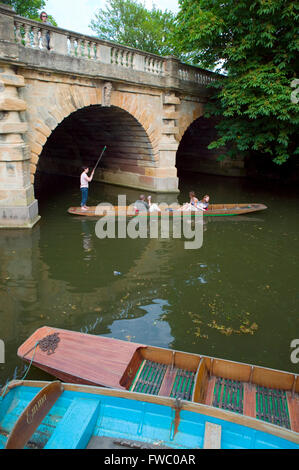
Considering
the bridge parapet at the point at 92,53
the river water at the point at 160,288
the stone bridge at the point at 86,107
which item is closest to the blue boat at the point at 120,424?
the river water at the point at 160,288

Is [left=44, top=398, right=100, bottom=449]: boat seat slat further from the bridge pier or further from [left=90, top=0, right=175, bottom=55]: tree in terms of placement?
[left=90, top=0, right=175, bottom=55]: tree

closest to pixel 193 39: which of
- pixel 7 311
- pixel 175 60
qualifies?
pixel 175 60

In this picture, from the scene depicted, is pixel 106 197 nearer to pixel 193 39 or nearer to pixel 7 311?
pixel 193 39

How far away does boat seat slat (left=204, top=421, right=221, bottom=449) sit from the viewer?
119 inches

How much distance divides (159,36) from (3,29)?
2198 cm

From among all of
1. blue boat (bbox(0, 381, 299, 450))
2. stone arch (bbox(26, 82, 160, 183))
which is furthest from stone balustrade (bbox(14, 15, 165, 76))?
blue boat (bbox(0, 381, 299, 450))

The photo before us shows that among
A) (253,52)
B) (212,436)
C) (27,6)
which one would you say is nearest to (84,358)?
(212,436)

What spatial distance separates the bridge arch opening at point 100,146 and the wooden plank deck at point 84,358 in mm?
10408

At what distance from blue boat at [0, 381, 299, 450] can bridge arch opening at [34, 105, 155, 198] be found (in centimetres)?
1154

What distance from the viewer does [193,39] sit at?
43.1 feet

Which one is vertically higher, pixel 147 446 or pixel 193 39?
pixel 193 39

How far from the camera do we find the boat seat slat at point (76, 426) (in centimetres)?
296

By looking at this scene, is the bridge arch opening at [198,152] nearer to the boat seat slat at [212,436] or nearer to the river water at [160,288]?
the river water at [160,288]

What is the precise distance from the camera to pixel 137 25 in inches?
1137
